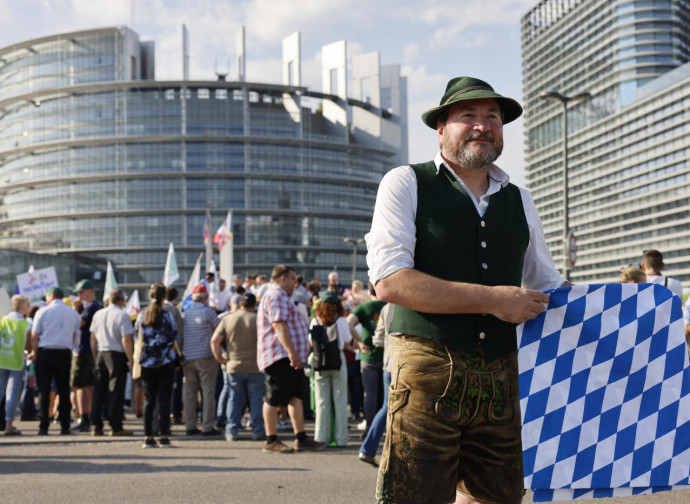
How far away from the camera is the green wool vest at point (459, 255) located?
9.29 ft

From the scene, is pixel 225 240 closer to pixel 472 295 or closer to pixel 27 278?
pixel 27 278

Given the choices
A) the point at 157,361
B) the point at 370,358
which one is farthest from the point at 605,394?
the point at 370,358

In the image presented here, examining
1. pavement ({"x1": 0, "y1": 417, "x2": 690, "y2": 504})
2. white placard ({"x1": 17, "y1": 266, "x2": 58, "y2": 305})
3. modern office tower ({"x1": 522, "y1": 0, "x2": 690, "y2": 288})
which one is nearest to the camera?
pavement ({"x1": 0, "y1": 417, "x2": 690, "y2": 504})

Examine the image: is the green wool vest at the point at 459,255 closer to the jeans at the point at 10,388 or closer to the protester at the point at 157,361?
the protester at the point at 157,361

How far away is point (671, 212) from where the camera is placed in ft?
450

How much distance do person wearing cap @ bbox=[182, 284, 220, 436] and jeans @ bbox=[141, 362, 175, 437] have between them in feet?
4.68

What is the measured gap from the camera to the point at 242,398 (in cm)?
1123

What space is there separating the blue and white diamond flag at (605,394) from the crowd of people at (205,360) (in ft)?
21.8

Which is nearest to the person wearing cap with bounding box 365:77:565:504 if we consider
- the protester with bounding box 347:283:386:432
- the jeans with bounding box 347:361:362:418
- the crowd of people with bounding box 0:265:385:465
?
the crowd of people with bounding box 0:265:385:465

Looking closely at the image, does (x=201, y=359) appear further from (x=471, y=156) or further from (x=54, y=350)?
(x=471, y=156)

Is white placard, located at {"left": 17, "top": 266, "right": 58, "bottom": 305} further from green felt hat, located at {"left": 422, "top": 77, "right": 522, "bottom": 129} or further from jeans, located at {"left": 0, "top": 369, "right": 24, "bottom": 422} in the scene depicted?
green felt hat, located at {"left": 422, "top": 77, "right": 522, "bottom": 129}

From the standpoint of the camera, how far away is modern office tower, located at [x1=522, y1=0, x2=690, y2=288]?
13700cm

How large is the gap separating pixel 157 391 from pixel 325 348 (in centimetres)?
204

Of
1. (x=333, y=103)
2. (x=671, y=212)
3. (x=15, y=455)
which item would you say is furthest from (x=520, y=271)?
(x=671, y=212)
